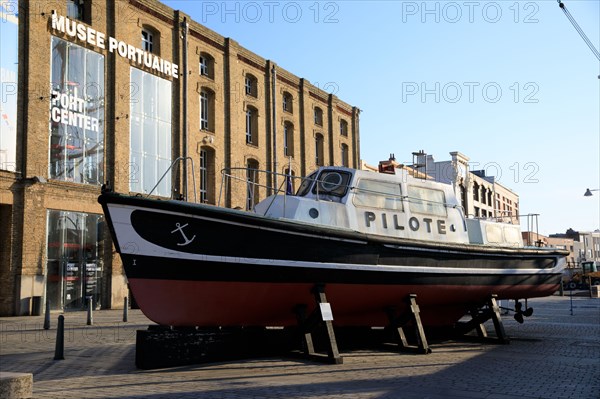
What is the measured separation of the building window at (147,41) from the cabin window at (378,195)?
20.3 m

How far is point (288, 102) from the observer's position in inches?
1548

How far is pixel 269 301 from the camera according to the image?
10562 mm

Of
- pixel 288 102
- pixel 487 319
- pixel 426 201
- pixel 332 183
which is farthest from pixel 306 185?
pixel 288 102

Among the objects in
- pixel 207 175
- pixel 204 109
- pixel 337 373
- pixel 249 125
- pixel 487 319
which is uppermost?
pixel 204 109

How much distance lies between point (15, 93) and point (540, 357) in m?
20.5

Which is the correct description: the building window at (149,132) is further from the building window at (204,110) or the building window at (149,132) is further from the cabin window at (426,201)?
the cabin window at (426,201)

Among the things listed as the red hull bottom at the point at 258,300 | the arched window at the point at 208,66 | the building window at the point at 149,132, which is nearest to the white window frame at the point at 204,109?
the arched window at the point at 208,66

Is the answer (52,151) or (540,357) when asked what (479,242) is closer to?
(540,357)

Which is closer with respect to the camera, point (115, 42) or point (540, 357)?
point (540, 357)

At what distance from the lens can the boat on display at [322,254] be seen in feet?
31.7

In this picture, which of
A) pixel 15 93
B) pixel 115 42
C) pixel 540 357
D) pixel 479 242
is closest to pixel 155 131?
pixel 115 42

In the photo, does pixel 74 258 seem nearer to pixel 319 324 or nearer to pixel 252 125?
pixel 252 125

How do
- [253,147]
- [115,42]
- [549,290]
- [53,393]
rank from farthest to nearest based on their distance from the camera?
[253,147]
[115,42]
[549,290]
[53,393]

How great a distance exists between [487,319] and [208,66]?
2315 centimetres
